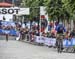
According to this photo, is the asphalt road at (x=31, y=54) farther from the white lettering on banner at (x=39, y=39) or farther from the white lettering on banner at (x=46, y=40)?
the white lettering on banner at (x=39, y=39)

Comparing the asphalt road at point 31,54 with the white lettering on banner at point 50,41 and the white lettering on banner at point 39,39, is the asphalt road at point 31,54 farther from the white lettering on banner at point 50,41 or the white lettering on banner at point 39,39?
the white lettering on banner at point 39,39

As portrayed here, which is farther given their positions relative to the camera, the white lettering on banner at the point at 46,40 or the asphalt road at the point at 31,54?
the white lettering on banner at the point at 46,40

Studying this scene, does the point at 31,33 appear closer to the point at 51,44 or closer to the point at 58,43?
the point at 51,44

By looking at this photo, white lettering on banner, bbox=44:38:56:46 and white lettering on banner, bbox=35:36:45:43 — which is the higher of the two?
white lettering on banner, bbox=44:38:56:46

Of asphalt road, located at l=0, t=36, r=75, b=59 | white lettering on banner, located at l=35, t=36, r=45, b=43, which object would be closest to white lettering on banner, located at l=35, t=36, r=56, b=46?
white lettering on banner, located at l=35, t=36, r=45, b=43

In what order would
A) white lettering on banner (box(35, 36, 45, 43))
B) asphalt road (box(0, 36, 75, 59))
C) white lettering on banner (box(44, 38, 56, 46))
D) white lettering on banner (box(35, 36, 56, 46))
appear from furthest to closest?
→ white lettering on banner (box(35, 36, 45, 43)) → white lettering on banner (box(35, 36, 56, 46)) → white lettering on banner (box(44, 38, 56, 46)) → asphalt road (box(0, 36, 75, 59))

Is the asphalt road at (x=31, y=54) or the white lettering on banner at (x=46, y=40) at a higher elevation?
the asphalt road at (x=31, y=54)

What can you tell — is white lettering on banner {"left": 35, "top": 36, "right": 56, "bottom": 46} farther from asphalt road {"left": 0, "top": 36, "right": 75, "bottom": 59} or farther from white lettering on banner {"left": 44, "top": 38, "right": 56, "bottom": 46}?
asphalt road {"left": 0, "top": 36, "right": 75, "bottom": 59}

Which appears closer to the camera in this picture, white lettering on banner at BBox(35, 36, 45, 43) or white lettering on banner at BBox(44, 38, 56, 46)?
white lettering on banner at BBox(44, 38, 56, 46)

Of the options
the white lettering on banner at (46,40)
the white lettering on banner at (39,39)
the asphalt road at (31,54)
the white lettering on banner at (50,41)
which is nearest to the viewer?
the asphalt road at (31,54)

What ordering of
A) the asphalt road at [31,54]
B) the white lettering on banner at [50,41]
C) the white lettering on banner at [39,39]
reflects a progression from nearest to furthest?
the asphalt road at [31,54] → the white lettering on banner at [50,41] → the white lettering on banner at [39,39]

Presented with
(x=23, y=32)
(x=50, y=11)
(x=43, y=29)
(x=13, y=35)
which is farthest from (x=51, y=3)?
(x=13, y=35)

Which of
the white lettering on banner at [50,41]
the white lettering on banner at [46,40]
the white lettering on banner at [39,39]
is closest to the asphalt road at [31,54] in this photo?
the white lettering on banner at [50,41]

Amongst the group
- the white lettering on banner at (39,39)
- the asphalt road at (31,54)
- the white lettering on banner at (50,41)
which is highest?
the asphalt road at (31,54)
